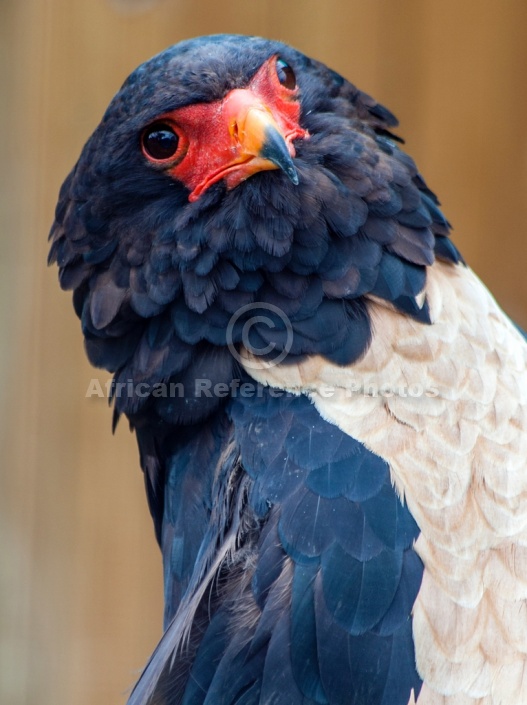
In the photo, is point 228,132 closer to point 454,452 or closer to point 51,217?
point 454,452

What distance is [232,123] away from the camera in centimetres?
163

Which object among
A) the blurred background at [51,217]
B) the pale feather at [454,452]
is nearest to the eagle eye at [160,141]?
the pale feather at [454,452]

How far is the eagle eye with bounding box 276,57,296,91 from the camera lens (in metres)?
1.70

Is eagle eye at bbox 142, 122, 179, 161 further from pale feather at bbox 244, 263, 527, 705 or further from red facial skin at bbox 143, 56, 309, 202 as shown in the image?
pale feather at bbox 244, 263, 527, 705

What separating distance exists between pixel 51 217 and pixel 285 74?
142cm

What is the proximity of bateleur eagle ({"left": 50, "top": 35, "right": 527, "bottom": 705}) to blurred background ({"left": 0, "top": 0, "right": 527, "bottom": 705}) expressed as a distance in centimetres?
123

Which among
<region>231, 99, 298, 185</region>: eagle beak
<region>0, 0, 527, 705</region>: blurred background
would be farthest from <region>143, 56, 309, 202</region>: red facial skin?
<region>0, 0, 527, 705</region>: blurred background

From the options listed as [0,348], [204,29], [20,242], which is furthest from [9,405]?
[204,29]

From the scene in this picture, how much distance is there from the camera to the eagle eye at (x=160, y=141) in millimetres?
1680

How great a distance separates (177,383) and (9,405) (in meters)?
1.46

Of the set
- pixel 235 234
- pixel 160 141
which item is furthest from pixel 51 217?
pixel 235 234

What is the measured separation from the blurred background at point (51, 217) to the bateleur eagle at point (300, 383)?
1.23 m

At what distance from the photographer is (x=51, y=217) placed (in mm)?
2955

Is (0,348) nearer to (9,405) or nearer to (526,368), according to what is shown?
(9,405)
